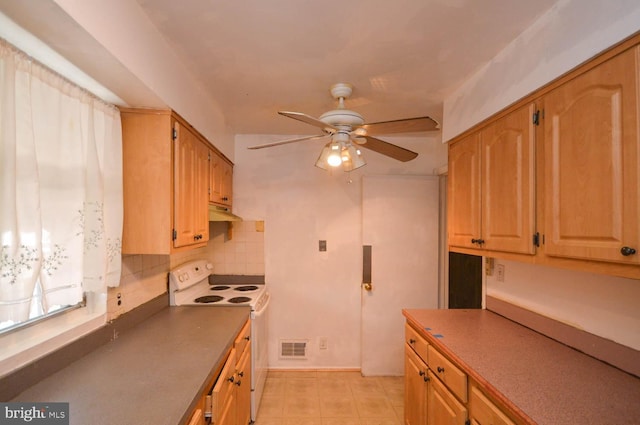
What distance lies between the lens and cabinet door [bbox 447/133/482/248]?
183 cm

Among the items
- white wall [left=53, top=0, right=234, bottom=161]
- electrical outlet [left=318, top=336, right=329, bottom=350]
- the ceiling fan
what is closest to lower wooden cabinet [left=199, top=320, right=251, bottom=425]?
electrical outlet [left=318, top=336, right=329, bottom=350]

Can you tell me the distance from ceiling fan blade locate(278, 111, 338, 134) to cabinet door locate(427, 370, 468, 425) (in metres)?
1.51

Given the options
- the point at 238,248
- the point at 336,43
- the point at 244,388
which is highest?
the point at 336,43

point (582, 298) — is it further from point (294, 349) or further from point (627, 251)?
point (294, 349)

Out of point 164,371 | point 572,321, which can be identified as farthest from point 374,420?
point 164,371

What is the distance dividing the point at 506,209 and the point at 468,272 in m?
1.73

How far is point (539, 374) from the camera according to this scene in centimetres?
123

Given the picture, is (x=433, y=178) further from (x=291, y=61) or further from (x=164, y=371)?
(x=164, y=371)

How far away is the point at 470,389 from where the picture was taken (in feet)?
4.37

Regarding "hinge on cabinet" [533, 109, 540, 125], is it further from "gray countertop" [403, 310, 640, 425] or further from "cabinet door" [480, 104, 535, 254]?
"gray countertop" [403, 310, 640, 425]

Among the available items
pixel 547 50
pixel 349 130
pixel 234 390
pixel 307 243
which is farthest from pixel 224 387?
pixel 547 50

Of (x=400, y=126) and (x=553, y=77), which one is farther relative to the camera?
(x=400, y=126)

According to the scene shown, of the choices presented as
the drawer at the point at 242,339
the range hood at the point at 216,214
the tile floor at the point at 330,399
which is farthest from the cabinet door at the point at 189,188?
the tile floor at the point at 330,399

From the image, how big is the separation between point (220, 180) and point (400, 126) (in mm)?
1692
